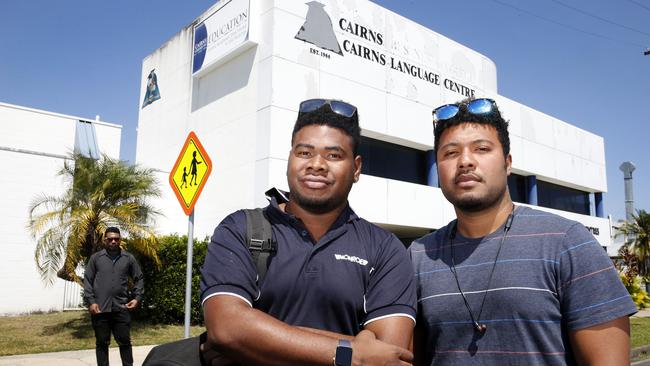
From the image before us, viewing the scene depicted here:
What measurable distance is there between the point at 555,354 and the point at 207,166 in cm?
501

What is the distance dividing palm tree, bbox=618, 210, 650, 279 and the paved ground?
79.2 ft

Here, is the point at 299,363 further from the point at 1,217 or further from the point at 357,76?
the point at 1,217

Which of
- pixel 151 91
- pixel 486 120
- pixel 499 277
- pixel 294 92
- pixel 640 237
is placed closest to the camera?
pixel 499 277

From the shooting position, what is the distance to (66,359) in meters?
8.77

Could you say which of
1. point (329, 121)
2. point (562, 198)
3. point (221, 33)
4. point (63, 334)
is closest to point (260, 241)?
point (329, 121)

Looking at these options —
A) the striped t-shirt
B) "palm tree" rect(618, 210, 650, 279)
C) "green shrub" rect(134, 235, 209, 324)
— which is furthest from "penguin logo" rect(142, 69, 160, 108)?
"palm tree" rect(618, 210, 650, 279)

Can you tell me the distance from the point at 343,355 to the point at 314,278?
37cm

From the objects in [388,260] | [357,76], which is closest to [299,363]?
[388,260]

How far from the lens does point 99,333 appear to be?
24.0 ft

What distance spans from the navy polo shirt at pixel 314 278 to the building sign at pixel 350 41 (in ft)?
45.3

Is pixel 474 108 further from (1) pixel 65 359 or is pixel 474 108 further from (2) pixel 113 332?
(1) pixel 65 359

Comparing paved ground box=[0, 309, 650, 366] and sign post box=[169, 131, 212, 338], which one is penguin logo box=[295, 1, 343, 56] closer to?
sign post box=[169, 131, 212, 338]

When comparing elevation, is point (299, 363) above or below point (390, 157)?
below

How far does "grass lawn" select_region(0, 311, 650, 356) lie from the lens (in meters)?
10.3
